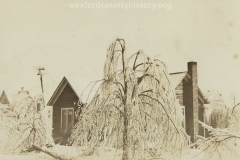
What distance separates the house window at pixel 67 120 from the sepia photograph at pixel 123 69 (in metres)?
0.52

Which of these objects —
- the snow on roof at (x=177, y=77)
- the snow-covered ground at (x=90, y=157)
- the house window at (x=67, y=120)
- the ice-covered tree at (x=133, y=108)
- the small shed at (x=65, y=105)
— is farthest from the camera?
the house window at (x=67, y=120)

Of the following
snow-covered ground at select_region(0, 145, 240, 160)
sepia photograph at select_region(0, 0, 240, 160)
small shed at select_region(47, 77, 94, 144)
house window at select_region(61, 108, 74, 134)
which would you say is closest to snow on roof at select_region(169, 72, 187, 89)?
sepia photograph at select_region(0, 0, 240, 160)

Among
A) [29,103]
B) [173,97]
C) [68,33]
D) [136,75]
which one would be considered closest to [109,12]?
[68,33]

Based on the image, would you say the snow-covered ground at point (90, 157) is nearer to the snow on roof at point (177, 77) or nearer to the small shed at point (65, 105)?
the small shed at point (65, 105)

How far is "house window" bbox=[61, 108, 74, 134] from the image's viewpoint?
60.0 ft

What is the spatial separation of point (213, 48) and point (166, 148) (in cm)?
524

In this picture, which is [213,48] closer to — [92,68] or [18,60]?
[92,68]

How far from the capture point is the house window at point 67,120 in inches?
720

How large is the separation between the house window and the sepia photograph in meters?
0.52

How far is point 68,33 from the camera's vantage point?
13578 mm

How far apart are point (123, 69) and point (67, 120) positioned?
847cm

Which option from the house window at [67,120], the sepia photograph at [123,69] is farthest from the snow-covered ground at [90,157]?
the house window at [67,120]

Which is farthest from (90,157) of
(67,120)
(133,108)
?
(67,120)

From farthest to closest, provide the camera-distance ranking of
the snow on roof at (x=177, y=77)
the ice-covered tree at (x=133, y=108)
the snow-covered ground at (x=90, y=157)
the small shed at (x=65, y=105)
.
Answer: the small shed at (x=65, y=105) < the snow on roof at (x=177, y=77) < the snow-covered ground at (x=90, y=157) < the ice-covered tree at (x=133, y=108)
